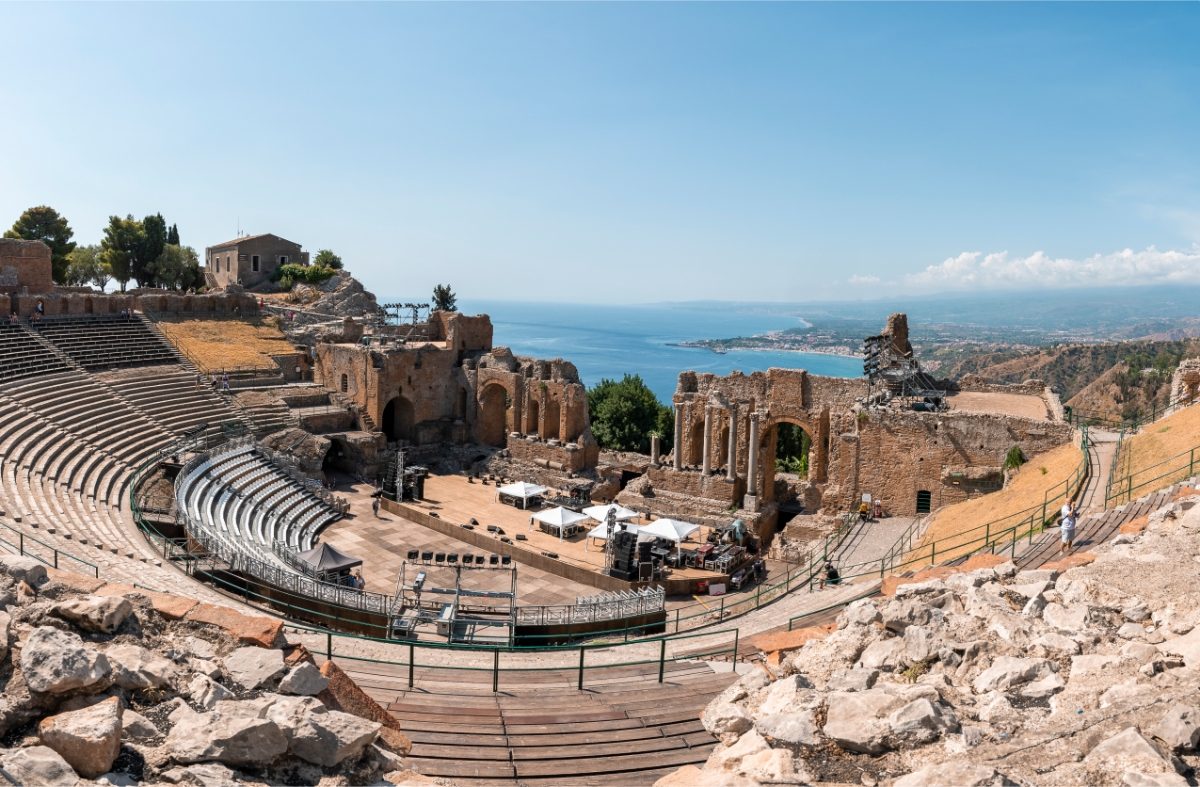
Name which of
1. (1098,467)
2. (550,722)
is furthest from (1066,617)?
(1098,467)

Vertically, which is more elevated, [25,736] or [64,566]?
[25,736]

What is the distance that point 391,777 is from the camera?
22.6 ft

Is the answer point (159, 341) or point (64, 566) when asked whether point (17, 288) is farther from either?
point (64, 566)

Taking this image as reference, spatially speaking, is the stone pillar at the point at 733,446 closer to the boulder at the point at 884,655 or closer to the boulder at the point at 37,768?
the boulder at the point at 884,655

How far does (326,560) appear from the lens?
2386 cm

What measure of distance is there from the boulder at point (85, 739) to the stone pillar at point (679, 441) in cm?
3251

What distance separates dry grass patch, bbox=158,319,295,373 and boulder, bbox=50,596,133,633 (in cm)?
3470

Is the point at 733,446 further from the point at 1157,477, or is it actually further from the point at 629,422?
the point at 1157,477

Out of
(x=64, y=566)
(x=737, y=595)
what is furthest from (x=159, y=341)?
(x=737, y=595)

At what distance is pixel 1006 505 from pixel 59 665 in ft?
76.7

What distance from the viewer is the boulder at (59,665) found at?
6.19m

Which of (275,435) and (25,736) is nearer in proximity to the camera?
(25,736)

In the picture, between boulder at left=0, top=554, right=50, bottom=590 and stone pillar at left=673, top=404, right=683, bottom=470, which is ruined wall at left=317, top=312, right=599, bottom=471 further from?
boulder at left=0, top=554, right=50, bottom=590

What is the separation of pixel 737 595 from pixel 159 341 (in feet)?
104
